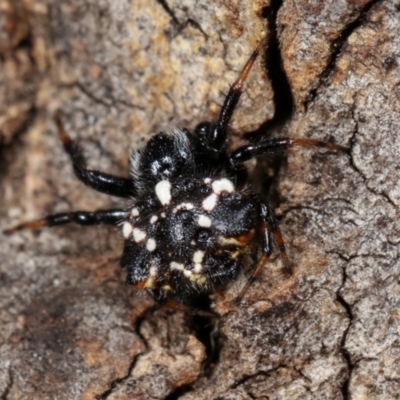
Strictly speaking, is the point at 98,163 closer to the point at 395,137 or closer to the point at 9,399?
the point at 9,399

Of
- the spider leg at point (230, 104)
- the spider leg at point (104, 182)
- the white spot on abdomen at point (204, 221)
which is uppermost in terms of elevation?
the spider leg at point (104, 182)

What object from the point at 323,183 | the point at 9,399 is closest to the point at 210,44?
the point at 323,183

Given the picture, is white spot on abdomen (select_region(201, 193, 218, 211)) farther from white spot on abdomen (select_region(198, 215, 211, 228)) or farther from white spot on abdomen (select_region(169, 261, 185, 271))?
white spot on abdomen (select_region(169, 261, 185, 271))

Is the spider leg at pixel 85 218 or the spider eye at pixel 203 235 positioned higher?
the spider leg at pixel 85 218

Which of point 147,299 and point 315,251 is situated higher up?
point 147,299

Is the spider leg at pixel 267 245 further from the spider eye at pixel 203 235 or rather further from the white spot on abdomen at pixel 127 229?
the white spot on abdomen at pixel 127 229

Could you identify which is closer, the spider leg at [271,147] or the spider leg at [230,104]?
the spider leg at [271,147]

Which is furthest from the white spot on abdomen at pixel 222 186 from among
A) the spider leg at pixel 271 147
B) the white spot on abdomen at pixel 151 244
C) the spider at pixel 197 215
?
the white spot on abdomen at pixel 151 244

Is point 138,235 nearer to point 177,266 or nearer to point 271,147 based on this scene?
point 177,266

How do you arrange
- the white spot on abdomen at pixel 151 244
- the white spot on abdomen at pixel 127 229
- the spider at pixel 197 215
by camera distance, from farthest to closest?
1. the white spot on abdomen at pixel 127 229
2. the white spot on abdomen at pixel 151 244
3. the spider at pixel 197 215
